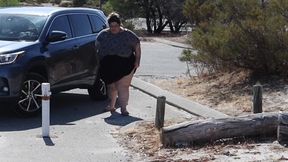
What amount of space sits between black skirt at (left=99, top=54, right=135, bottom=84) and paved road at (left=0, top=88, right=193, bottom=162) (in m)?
0.67

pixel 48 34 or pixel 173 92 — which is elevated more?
pixel 48 34

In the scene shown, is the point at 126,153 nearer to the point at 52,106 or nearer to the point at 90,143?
the point at 90,143

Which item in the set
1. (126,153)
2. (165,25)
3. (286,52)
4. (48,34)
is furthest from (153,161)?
(165,25)

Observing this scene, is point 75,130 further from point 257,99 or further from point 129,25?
point 129,25

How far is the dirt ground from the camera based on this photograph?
26.0 feet

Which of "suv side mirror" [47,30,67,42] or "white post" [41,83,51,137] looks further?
"suv side mirror" [47,30,67,42]

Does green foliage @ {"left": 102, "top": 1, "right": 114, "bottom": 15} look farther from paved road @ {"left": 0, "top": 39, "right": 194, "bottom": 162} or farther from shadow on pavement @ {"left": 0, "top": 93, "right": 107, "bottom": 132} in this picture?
shadow on pavement @ {"left": 0, "top": 93, "right": 107, "bottom": 132}

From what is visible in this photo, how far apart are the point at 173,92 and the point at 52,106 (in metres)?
2.85

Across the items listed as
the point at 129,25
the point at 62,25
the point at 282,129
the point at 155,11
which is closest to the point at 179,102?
the point at 62,25

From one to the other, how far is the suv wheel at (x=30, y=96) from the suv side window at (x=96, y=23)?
2.44m

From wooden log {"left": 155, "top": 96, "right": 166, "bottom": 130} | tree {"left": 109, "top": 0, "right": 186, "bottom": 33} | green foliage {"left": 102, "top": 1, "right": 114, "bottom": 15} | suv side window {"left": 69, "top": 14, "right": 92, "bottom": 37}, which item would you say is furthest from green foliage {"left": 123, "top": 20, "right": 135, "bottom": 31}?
wooden log {"left": 155, "top": 96, "right": 166, "bottom": 130}

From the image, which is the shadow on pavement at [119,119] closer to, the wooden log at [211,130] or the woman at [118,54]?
the woman at [118,54]

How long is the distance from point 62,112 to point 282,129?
15.0 ft

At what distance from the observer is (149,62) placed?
20719 millimetres
